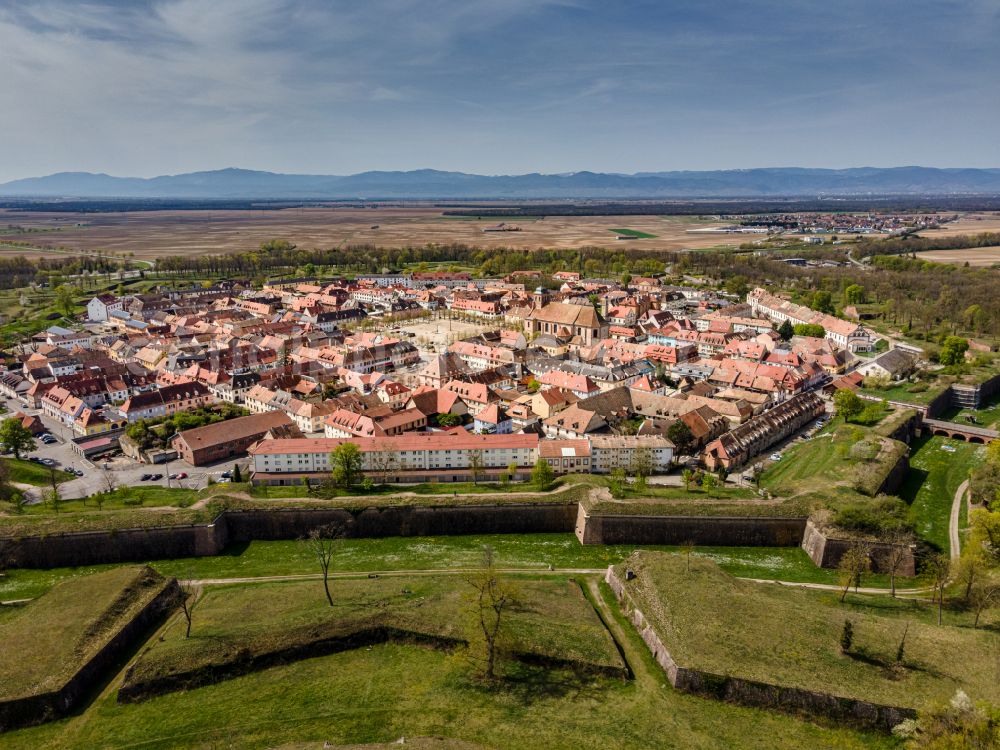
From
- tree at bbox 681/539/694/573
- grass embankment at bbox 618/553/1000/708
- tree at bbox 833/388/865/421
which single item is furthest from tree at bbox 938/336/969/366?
grass embankment at bbox 618/553/1000/708

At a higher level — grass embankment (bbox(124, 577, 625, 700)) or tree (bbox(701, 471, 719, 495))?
tree (bbox(701, 471, 719, 495))

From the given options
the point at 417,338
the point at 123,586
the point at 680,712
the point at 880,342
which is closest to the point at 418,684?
the point at 680,712

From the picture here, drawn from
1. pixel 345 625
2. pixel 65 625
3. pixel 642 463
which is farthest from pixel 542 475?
pixel 65 625

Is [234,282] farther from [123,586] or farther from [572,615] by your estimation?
[572,615]

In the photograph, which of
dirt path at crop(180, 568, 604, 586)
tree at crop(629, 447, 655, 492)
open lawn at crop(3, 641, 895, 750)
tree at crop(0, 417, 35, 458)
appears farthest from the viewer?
tree at crop(0, 417, 35, 458)

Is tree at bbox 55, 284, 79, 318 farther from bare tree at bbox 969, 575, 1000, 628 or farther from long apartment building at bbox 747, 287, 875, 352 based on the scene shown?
bare tree at bbox 969, 575, 1000, 628

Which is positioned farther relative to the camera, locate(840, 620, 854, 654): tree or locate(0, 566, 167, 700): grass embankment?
locate(840, 620, 854, 654): tree
